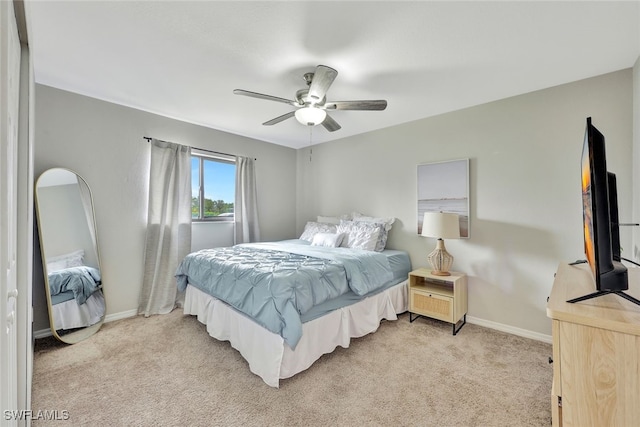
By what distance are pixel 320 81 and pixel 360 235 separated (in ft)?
6.70

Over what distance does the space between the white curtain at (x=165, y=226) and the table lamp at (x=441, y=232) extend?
308 cm

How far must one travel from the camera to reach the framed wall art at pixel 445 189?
3.06m

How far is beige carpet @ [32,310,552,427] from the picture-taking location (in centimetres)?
165

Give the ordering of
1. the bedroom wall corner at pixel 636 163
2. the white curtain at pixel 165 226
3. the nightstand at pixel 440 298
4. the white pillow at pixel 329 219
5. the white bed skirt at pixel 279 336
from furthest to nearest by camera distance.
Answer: the white pillow at pixel 329 219 → the white curtain at pixel 165 226 → the nightstand at pixel 440 298 → the bedroom wall corner at pixel 636 163 → the white bed skirt at pixel 279 336

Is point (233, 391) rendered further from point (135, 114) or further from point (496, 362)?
point (135, 114)

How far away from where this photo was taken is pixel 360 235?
3.53m

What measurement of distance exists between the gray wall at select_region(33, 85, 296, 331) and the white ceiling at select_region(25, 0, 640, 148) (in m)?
0.23

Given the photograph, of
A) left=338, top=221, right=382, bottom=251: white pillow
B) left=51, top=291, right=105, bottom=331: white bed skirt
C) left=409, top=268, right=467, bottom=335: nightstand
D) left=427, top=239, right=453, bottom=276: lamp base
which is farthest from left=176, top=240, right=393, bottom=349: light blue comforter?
left=51, top=291, right=105, bottom=331: white bed skirt

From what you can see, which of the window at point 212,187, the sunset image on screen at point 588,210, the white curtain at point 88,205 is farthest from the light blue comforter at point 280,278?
the sunset image on screen at point 588,210

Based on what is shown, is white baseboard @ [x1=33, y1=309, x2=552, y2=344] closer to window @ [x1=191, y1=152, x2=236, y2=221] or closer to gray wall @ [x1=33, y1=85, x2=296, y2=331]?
gray wall @ [x1=33, y1=85, x2=296, y2=331]

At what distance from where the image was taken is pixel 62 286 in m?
2.60

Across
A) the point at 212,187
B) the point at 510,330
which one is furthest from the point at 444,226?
the point at 212,187

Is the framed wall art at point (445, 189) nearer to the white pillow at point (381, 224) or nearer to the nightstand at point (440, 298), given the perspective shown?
the white pillow at point (381, 224)

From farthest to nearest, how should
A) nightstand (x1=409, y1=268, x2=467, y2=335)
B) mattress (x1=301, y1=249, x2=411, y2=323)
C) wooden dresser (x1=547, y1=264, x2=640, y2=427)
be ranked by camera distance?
nightstand (x1=409, y1=268, x2=467, y2=335) → mattress (x1=301, y1=249, x2=411, y2=323) → wooden dresser (x1=547, y1=264, x2=640, y2=427)
